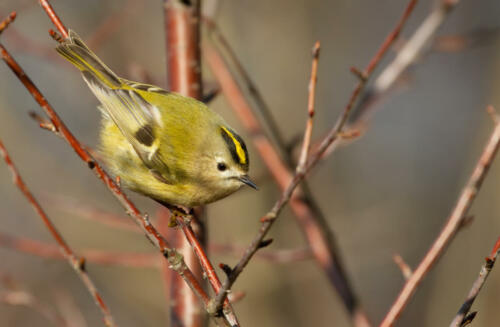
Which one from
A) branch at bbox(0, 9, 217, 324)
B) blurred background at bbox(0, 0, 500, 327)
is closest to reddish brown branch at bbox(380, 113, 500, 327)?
branch at bbox(0, 9, 217, 324)

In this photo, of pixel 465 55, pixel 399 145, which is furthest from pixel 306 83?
pixel 465 55

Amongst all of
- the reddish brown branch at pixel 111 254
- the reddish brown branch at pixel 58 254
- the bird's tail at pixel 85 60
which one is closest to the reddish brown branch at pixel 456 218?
the reddish brown branch at pixel 111 254

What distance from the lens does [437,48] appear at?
3.31 meters

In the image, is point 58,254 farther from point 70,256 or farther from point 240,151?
point 240,151

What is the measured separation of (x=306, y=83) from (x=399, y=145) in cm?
208

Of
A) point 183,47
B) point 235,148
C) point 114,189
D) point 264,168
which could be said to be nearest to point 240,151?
point 235,148

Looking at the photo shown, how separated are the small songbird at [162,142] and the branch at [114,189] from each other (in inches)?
26.4

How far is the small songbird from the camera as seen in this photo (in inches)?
98.7

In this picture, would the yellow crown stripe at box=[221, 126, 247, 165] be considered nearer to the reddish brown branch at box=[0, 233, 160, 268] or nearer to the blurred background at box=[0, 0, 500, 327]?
the reddish brown branch at box=[0, 233, 160, 268]

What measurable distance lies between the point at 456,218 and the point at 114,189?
1.06m

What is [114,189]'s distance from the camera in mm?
1830

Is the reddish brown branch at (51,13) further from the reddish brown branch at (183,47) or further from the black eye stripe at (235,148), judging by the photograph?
the black eye stripe at (235,148)

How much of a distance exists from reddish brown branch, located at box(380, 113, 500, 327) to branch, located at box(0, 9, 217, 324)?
62 cm

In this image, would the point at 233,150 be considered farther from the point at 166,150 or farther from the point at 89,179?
the point at 89,179
